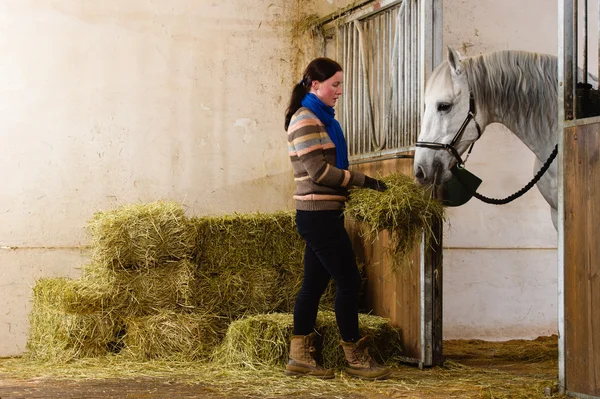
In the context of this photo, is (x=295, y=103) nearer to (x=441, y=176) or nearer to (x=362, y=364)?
(x=441, y=176)

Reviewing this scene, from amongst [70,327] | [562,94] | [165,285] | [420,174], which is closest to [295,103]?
[420,174]

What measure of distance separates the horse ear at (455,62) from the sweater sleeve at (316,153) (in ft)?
2.32

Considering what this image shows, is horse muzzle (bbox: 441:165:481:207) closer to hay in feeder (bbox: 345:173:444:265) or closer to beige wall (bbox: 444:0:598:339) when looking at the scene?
hay in feeder (bbox: 345:173:444:265)

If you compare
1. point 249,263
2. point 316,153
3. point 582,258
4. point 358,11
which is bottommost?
point 249,263

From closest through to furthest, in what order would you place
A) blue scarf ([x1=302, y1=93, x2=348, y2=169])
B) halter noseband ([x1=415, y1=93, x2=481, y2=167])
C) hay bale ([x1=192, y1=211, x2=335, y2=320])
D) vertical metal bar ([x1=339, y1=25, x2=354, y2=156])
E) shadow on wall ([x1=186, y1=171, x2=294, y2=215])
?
blue scarf ([x1=302, y1=93, x2=348, y2=169]) → halter noseband ([x1=415, y1=93, x2=481, y2=167]) → hay bale ([x1=192, y1=211, x2=335, y2=320]) → vertical metal bar ([x1=339, y1=25, x2=354, y2=156]) → shadow on wall ([x1=186, y1=171, x2=294, y2=215])

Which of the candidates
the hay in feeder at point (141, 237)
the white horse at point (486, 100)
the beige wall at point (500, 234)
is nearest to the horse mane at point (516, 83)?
the white horse at point (486, 100)

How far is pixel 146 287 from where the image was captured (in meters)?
4.29

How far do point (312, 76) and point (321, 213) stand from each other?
0.65 metres

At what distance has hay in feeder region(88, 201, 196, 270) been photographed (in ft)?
13.9

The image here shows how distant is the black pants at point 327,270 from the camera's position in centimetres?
344

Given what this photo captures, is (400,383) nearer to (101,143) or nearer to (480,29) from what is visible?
(101,143)

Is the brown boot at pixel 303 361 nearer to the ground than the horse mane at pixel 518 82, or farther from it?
nearer to the ground

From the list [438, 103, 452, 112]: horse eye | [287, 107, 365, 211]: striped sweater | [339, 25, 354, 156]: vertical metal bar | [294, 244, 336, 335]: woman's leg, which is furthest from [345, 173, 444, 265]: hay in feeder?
[339, 25, 354, 156]: vertical metal bar

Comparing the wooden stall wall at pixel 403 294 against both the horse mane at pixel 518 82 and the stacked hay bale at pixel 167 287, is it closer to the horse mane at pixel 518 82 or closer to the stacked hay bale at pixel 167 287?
the stacked hay bale at pixel 167 287
